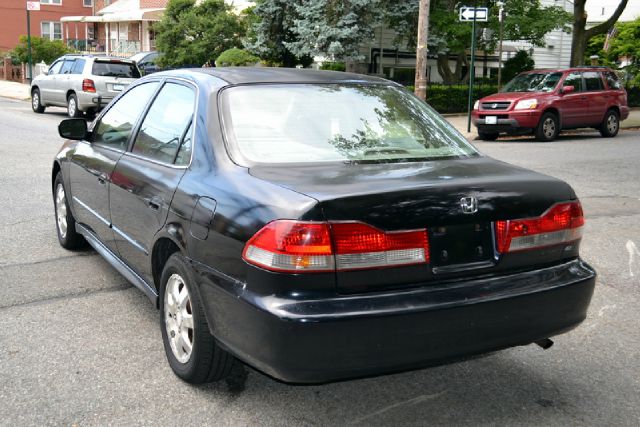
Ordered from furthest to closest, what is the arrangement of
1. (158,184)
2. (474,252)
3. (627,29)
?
(627,29) < (158,184) < (474,252)

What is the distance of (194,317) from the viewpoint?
336 centimetres

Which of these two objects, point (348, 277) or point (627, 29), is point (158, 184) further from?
point (627, 29)

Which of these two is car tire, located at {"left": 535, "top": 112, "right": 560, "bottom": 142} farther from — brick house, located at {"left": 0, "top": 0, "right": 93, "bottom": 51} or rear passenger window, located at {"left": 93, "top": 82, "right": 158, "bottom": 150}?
brick house, located at {"left": 0, "top": 0, "right": 93, "bottom": 51}

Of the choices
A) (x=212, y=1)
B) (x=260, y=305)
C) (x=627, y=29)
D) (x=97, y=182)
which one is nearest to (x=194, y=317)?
(x=260, y=305)

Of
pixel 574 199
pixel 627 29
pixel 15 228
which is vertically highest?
pixel 627 29

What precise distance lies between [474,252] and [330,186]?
0.70m

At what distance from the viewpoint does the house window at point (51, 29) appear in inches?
1948

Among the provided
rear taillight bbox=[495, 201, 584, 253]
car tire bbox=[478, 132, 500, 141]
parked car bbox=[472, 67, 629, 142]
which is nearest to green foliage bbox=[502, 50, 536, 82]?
parked car bbox=[472, 67, 629, 142]

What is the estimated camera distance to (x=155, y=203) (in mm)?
3824

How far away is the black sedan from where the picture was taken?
2871 millimetres

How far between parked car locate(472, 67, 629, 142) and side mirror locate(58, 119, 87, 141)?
42.4 feet

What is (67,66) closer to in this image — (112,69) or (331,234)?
(112,69)

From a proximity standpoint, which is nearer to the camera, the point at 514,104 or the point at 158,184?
the point at 158,184

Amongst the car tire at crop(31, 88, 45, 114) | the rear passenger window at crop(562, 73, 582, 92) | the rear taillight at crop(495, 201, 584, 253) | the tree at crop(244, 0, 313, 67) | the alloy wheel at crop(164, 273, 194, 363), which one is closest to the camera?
the rear taillight at crop(495, 201, 584, 253)
